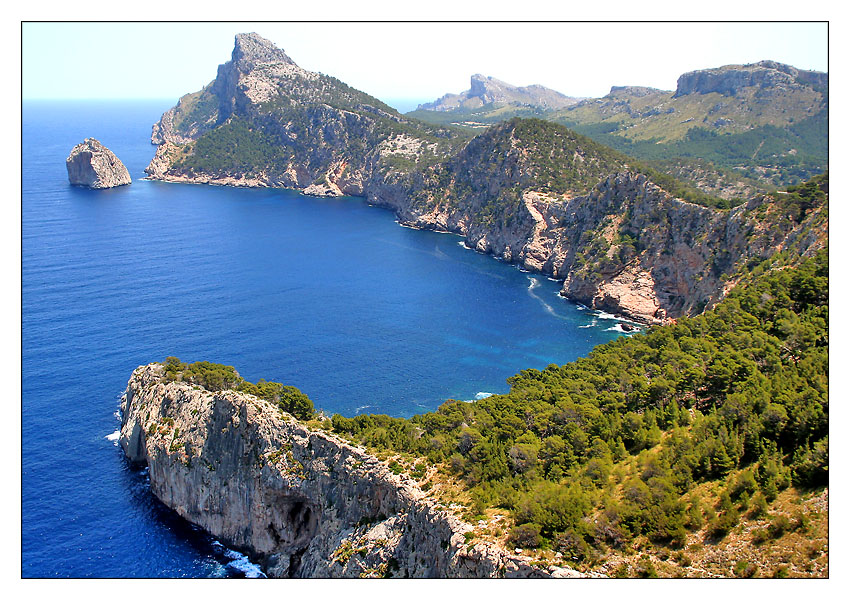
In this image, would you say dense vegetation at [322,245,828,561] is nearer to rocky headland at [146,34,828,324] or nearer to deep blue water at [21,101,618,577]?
deep blue water at [21,101,618,577]

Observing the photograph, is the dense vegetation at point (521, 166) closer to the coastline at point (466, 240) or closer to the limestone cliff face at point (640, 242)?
the limestone cliff face at point (640, 242)

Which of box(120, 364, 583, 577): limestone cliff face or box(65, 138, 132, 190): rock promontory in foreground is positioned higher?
box(65, 138, 132, 190): rock promontory in foreground

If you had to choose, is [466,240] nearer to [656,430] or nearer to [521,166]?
[521,166]

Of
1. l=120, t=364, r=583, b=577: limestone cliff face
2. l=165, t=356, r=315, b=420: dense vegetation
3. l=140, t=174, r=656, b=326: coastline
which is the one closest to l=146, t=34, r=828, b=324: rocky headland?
l=140, t=174, r=656, b=326: coastline

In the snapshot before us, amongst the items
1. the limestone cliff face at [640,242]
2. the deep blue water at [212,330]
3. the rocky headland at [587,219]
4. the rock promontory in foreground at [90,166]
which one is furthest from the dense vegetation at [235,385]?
the rock promontory in foreground at [90,166]

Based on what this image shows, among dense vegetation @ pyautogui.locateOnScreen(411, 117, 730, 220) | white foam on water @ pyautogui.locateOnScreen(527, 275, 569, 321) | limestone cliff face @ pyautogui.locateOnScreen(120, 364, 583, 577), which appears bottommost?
limestone cliff face @ pyautogui.locateOnScreen(120, 364, 583, 577)

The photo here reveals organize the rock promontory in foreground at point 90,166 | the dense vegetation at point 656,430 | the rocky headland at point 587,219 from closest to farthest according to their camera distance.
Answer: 1. the dense vegetation at point 656,430
2. the rocky headland at point 587,219
3. the rock promontory in foreground at point 90,166

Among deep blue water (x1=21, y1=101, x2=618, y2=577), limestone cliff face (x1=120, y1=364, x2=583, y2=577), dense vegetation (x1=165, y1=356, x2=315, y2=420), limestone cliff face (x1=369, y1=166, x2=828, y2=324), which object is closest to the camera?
limestone cliff face (x1=120, y1=364, x2=583, y2=577)
